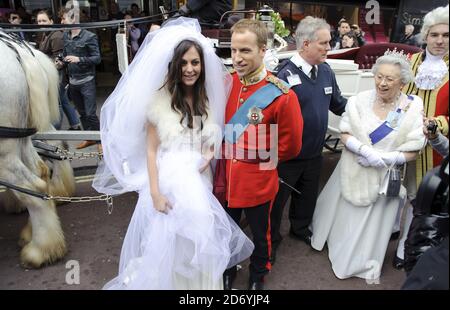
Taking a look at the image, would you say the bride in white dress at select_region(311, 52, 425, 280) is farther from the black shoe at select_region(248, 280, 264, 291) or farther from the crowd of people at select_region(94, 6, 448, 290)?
the black shoe at select_region(248, 280, 264, 291)

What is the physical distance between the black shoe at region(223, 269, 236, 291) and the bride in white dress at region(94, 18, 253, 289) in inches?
12.2

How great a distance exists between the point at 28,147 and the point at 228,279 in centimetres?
185

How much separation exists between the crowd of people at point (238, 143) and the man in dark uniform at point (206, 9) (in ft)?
4.64

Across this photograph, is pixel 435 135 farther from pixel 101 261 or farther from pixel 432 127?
pixel 101 261

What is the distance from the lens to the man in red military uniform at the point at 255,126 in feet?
7.02

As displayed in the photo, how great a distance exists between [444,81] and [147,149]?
2.02 meters

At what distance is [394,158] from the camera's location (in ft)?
8.27

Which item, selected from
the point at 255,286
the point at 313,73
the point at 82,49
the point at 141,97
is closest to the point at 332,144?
the point at 313,73

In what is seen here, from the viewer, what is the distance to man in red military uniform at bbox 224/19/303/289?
214 cm

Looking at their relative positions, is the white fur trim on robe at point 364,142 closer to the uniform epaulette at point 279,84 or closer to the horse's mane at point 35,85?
the uniform epaulette at point 279,84

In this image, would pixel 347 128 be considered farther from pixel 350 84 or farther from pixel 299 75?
pixel 350 84

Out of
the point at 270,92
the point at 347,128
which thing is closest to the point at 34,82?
the point at 270,92

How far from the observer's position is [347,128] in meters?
2.73

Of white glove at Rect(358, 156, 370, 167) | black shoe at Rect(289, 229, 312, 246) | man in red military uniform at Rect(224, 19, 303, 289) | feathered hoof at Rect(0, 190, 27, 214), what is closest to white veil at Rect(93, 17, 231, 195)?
man in red military uniform at Rect(224, 19, 303, 289)
